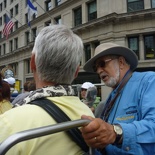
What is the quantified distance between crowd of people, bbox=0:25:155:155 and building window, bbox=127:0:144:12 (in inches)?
672

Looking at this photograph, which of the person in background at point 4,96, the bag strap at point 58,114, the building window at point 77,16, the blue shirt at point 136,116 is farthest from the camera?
the building window at point 77,16

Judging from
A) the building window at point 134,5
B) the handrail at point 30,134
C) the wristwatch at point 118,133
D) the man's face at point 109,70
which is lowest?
the wristwatch at point 118,133

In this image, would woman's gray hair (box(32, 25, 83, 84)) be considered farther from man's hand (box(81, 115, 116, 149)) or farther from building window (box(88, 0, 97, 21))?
building window (box(88, 0, 97, 21))

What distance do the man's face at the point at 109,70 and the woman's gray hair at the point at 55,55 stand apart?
0.74 metres

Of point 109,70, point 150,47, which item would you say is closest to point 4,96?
point 109,70

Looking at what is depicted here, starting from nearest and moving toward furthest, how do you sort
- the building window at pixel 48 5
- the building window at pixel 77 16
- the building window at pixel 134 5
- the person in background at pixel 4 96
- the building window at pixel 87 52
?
the person in background at pixel 4 96 < the building window at pixel 134 5 < the building window at pixel 87 52 < the building window at pixel 77 16 < the building window at pixel 48 5

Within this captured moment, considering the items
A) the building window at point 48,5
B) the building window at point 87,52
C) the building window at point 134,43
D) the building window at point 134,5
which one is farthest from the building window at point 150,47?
the building window at point 48,5

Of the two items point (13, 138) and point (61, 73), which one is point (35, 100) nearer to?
point (61, 73)

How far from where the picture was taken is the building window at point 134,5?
17.5 meters

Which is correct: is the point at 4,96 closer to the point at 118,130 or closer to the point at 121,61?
the point at 121,61

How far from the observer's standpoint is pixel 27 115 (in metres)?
1.22

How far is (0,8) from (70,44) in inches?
1571

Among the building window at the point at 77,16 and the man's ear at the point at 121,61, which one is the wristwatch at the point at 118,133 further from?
the building window at the point at 77,16

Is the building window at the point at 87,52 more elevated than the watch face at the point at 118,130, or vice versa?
the building window at the point at 87,52
